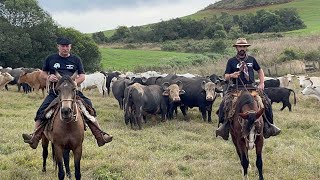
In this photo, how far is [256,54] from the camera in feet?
137

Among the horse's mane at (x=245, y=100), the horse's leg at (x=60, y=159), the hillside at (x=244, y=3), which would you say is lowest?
the horse's leg at (x=60, y=159)

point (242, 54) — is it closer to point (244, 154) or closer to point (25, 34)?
point (244, 154)

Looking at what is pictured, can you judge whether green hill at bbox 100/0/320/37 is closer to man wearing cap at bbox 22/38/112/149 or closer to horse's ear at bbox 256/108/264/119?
horse's ear at bbox 256/108/264/119

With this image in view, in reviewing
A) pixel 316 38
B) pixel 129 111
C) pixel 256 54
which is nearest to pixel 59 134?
pixel 129 111

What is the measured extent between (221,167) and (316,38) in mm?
45082

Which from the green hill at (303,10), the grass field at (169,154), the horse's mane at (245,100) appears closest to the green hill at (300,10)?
the green hill at (303,10)

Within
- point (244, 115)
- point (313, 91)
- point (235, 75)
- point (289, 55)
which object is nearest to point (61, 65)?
point (235, 75)

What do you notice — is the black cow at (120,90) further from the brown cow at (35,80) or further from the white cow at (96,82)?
the white cow at (96,82)

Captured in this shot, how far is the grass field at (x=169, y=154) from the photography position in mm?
8969

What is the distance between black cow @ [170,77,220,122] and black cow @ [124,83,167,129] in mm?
1632

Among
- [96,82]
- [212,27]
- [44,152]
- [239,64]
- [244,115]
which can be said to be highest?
[239,64]

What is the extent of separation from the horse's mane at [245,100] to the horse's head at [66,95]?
10.3ft

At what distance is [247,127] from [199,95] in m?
9.29

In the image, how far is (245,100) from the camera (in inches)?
327
